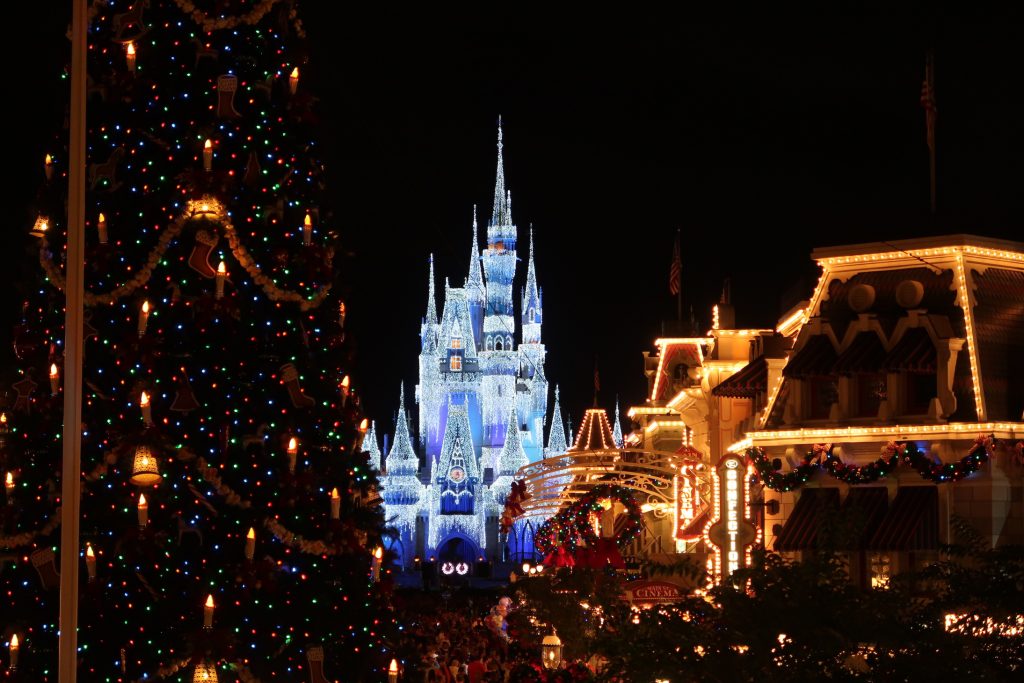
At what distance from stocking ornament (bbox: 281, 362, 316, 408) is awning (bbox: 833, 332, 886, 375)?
14313 mm

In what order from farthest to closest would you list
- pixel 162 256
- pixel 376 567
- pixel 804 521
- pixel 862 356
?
1. pixel 804 521
2. pixel 862 356
3. pixel 376 567
4. pixel 162 256

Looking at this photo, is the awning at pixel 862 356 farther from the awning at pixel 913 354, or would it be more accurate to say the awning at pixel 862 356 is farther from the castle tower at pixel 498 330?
the castle tower at pixel 498 330

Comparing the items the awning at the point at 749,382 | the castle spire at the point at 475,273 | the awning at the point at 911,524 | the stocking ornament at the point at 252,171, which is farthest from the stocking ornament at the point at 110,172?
the castle spire at the point at 475,273

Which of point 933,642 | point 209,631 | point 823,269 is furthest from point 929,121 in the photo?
point 209,631

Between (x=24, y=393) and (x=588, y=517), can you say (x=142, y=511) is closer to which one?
(x=24, y=393)

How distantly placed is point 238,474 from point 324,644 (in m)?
1.65

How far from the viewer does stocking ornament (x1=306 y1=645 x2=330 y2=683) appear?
529 inches

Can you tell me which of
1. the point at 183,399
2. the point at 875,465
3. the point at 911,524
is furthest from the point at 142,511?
the point at 911,524

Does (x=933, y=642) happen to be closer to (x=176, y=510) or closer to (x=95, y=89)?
(x=176, y=510)

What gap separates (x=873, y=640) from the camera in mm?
12305

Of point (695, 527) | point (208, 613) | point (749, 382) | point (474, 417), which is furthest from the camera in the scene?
point (474, 417)

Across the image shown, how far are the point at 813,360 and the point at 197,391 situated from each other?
15.3 m

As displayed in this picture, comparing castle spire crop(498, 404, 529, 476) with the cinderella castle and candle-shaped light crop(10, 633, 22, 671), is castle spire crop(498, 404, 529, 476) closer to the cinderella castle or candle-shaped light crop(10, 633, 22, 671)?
the cinderella castle

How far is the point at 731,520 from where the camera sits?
76.0 ft
